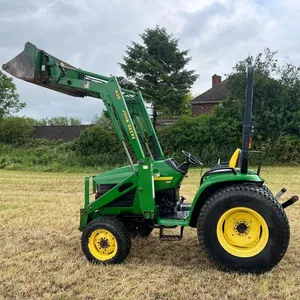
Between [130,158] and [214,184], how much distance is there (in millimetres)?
1020

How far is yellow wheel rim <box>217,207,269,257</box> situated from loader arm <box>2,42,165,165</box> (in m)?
1.19

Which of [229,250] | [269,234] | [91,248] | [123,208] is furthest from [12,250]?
[269,234]

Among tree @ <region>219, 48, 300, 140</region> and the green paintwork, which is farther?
tree @ <region>219, 48, 300, 140</region>

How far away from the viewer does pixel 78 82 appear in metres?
4.40

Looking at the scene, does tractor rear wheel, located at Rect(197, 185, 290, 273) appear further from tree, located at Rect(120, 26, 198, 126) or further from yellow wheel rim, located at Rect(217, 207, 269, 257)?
tree, located at Rect(120, 26, 198, 126)

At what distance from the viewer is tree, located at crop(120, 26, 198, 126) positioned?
67.0 feet

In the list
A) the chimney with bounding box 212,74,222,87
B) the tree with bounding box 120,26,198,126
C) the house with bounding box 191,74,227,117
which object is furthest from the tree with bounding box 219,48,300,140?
the chimney with bounding box 212,74,222,87

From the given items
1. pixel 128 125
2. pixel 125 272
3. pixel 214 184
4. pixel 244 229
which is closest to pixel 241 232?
pixel 244 229

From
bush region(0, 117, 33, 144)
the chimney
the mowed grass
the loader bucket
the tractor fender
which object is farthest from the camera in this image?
the chimney

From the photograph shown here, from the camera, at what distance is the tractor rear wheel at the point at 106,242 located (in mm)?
4160

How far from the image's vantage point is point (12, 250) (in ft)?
15.3

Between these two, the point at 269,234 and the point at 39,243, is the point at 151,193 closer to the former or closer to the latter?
the point at 269,234

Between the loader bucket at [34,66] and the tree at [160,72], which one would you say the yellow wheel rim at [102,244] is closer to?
the loader bucket at [34,66]

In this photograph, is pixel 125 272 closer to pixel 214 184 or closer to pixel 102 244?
pixel 102 244
